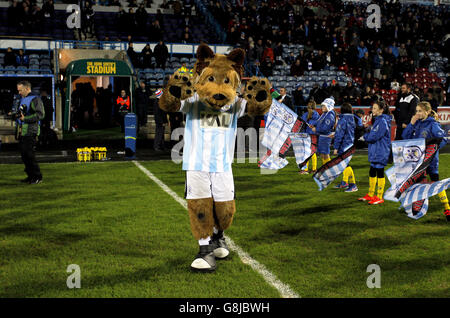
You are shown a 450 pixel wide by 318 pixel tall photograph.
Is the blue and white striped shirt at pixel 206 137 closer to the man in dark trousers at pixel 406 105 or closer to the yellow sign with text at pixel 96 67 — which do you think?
the man in dark trousers at pixel 406 105

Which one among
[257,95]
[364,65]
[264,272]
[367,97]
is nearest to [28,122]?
→ [257,95]

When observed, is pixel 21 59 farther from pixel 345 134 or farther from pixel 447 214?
pixel 447 214

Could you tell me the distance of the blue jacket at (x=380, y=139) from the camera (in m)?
7.87

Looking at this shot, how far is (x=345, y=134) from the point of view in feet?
29.8

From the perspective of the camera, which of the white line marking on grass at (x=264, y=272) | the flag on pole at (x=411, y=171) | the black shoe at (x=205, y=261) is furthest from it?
the flag on pole at (x=411, y=171)

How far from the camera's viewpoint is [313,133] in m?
10.3

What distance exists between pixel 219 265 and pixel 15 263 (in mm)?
2066

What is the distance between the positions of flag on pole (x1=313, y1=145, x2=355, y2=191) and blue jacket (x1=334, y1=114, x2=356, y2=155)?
1.59 feet

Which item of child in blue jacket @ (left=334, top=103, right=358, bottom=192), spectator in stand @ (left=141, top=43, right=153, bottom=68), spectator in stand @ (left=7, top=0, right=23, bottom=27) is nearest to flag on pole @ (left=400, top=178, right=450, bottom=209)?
child in blue jacket @ (left=334, top=103, right=358, bottom=192)

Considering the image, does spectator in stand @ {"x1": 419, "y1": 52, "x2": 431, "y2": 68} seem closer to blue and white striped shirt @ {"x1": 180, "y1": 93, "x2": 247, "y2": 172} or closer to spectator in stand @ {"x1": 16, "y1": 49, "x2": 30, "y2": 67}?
spectator in stand @ {"x1": 16, "y1": 49, "x2": 30, "y2": 67}

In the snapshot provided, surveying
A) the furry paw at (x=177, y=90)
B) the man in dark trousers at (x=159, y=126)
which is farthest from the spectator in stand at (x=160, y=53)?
the furry paw at (x=177, y=90)

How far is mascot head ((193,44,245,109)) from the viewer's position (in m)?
4.73

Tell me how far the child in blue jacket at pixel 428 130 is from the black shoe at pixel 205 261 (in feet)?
12.8
